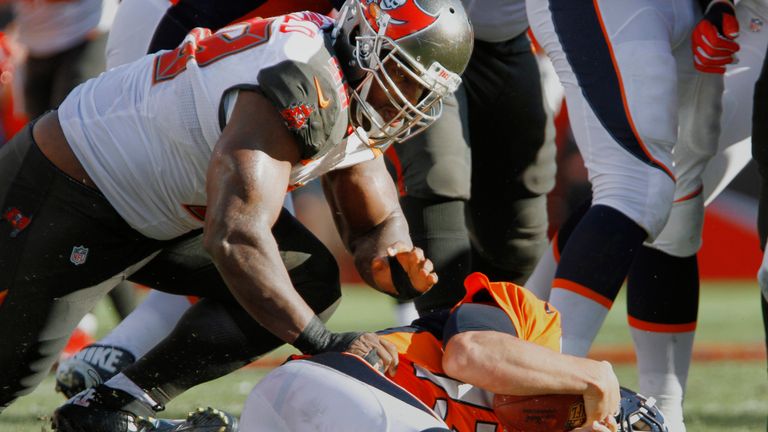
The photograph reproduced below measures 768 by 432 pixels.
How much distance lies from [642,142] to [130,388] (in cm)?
158

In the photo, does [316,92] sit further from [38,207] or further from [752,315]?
[752,315]

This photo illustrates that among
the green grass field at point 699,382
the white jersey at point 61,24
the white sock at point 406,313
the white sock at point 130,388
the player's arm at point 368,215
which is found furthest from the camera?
the white jersey at point 61,24

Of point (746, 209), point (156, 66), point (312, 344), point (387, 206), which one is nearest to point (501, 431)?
point (312, 344)

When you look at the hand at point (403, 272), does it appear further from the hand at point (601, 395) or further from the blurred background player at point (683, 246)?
Result: the blurred background player at point (683, 246)

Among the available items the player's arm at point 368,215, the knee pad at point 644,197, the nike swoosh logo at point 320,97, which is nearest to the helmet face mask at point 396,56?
the nike swoosh logo at point 320,97

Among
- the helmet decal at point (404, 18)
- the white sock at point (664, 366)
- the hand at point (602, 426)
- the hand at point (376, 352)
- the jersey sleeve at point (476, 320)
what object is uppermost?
the helmet decal at point (404, 18)

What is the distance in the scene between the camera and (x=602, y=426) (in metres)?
2.56

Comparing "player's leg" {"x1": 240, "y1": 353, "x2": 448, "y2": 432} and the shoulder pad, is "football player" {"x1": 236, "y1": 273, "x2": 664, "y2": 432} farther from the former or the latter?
the shoulder pad

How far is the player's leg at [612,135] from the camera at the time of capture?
10.4 feet

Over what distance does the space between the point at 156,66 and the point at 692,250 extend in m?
1.87

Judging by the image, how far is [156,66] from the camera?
2893mm

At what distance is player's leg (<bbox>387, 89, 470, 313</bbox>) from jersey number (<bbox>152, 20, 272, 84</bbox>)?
106cm

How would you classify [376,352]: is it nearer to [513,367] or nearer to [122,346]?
[513,367]

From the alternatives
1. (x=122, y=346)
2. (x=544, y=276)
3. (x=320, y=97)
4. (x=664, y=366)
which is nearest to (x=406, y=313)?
(x=544, y=276)
